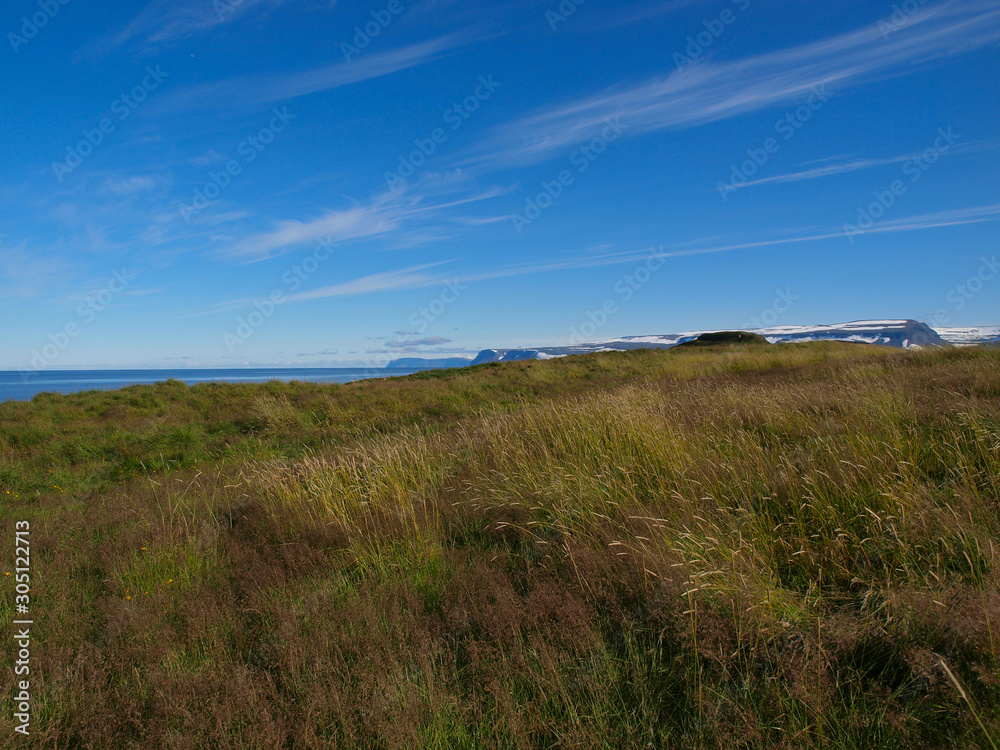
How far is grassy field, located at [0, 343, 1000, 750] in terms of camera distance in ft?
7.39

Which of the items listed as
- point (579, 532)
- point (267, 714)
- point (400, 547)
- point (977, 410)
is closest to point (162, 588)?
point (400, 547)

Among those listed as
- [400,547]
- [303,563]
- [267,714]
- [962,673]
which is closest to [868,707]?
[962,673]

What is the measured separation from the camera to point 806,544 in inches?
125

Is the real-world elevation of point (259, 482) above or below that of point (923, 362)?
below

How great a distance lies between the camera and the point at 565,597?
10.1 feet

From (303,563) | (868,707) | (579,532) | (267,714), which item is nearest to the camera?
(868,707)

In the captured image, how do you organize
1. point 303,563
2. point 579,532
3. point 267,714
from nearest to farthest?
1. point 267,714
2. point 579,532
3. point 303,563

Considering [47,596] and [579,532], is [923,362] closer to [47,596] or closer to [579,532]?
[579,532]

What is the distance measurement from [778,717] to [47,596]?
5257 mm

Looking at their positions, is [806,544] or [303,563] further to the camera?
[303,563]

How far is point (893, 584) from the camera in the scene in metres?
2.79

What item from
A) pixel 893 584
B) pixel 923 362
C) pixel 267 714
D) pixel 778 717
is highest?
pixel 923 362

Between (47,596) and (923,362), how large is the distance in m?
16.8

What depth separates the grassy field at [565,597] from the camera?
7.39 ft
